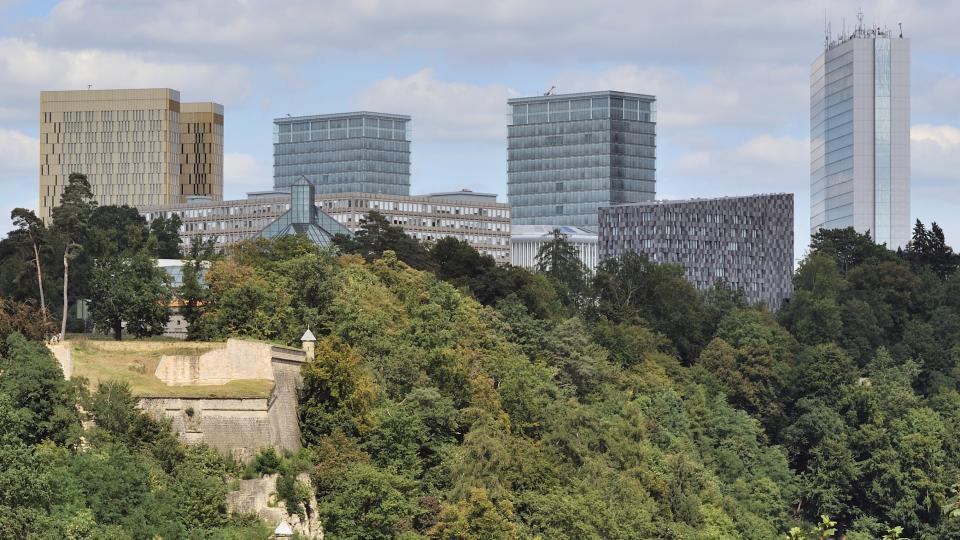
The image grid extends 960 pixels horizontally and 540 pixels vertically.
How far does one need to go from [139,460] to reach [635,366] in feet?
236

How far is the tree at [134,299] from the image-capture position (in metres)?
103

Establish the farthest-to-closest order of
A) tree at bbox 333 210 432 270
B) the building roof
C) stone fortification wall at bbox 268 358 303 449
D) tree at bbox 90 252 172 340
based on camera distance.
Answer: the building roof → tree at bbox 333 210 432 270 → tree at bbox 90 252 172 340 → stone fortification wall at bbox 268 358 303 449

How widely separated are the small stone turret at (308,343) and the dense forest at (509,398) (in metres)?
1.53

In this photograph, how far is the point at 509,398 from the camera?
363 feet

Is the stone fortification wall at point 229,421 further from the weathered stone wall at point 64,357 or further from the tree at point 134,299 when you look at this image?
the tree at point 134,299

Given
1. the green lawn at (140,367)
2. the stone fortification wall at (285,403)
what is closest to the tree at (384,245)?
the stone fortification wall at (285,403)

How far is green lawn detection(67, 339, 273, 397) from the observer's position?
84062mm

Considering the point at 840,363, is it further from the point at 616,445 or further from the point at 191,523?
the point at 191,523

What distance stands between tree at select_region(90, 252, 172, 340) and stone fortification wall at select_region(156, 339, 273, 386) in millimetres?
14760

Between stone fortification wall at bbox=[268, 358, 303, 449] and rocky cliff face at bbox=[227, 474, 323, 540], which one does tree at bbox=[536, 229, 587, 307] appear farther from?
rocky cliff face at bbox=[227, 474, 323, 540]

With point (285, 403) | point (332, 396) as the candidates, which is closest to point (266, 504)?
point (285, 403)

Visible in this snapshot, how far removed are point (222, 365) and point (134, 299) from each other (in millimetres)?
15626

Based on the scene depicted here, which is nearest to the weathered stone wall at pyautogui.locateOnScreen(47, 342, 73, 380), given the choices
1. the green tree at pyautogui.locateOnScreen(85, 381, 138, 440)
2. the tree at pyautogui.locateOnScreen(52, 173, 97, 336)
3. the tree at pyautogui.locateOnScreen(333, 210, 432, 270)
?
the green tree at pyautogui.locateOnScreen(85, 381, 138, 440)

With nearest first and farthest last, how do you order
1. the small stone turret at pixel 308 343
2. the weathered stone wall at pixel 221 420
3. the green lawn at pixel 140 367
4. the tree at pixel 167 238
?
the weathered stone wall at pixel 221 420 < the green lawn at pixel 140 367 < the small stone turret at pixel 308 343 < the tree at pixel 167 238
